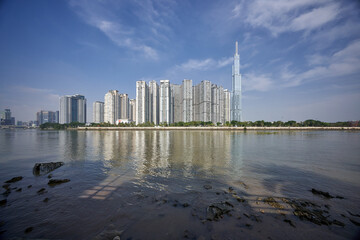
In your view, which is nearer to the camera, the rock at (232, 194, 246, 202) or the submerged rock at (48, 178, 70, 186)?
the rock at (232, 194, 246, 202)

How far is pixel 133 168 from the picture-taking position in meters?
16.3

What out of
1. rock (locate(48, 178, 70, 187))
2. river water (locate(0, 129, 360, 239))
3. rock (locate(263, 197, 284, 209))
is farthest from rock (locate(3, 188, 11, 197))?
rock (locate(263, 197, 284, 209))

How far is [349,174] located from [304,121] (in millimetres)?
206009

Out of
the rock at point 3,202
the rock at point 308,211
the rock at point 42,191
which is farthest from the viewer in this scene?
the rock at point 42,191

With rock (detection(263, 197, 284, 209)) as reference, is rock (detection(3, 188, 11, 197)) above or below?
below

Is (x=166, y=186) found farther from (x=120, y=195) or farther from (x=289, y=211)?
(x=289, y=211)

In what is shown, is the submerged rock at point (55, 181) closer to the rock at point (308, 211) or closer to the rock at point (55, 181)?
the rock at point (55, 181)

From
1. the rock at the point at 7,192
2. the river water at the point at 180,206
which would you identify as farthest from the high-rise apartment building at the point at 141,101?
the rock at the point at 7,192

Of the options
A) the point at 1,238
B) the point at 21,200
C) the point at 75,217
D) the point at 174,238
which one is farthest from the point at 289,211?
the point at 21,200

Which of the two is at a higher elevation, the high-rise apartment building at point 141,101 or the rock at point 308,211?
the high-rise apartment building at point 141,101

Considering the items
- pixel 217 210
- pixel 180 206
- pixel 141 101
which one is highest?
pixel 141 101

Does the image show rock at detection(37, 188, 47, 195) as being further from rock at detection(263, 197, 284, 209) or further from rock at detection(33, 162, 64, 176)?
rock at detection(263, 197, 284, 209)

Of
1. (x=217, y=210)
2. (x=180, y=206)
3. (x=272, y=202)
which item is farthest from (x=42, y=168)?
(x=272, y=202)

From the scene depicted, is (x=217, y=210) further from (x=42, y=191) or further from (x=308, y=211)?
(x=42, y=191)
